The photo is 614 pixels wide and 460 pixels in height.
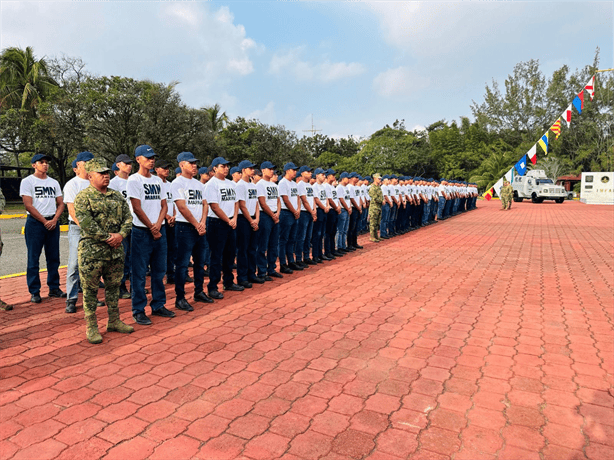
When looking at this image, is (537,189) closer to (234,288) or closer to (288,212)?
(288,212)

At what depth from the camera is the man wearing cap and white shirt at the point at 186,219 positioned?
5.20 m

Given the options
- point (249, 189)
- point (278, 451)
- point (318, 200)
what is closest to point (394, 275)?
point (318, 200)

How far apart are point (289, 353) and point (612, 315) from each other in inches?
150

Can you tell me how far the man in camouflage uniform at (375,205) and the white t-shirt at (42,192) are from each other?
7094 mm

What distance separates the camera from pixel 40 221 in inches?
221

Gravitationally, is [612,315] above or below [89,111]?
below

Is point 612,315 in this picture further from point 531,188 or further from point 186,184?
point 531,188

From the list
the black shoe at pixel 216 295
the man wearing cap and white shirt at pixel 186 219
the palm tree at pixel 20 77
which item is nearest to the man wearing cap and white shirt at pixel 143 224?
the man wearing cap and white shirt at pixel 186 219

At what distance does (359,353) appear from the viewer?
3.92m

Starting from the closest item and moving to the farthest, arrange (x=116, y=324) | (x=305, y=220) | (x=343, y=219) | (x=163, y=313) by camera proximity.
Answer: (x=116, y=324), (x=163, y=313), (x=305, y=220), (x=343, y=219)

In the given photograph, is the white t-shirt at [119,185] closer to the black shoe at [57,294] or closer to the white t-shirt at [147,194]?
the white t-shirt at [147,194]

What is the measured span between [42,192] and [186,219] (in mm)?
2019

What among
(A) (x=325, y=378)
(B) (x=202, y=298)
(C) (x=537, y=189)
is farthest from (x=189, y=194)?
(C) (x=537, y=189)

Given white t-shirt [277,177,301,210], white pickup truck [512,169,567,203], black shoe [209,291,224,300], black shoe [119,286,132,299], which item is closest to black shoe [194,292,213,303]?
black shoe [209,291,224,300]
